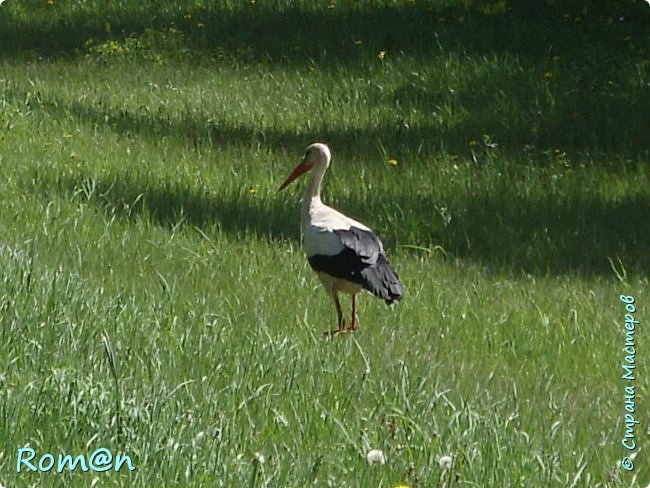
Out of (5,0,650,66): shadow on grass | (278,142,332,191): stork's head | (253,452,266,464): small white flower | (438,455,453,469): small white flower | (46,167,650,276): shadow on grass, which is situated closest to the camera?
(253,452,266,464): small white flower

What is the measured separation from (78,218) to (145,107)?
18.5ft

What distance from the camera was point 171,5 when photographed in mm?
19828

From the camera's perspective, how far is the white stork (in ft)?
25.1

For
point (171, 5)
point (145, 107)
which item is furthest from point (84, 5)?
point (145, 107)

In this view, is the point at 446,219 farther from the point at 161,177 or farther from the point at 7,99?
the point at 7,99

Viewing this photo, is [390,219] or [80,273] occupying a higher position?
[80,273]
